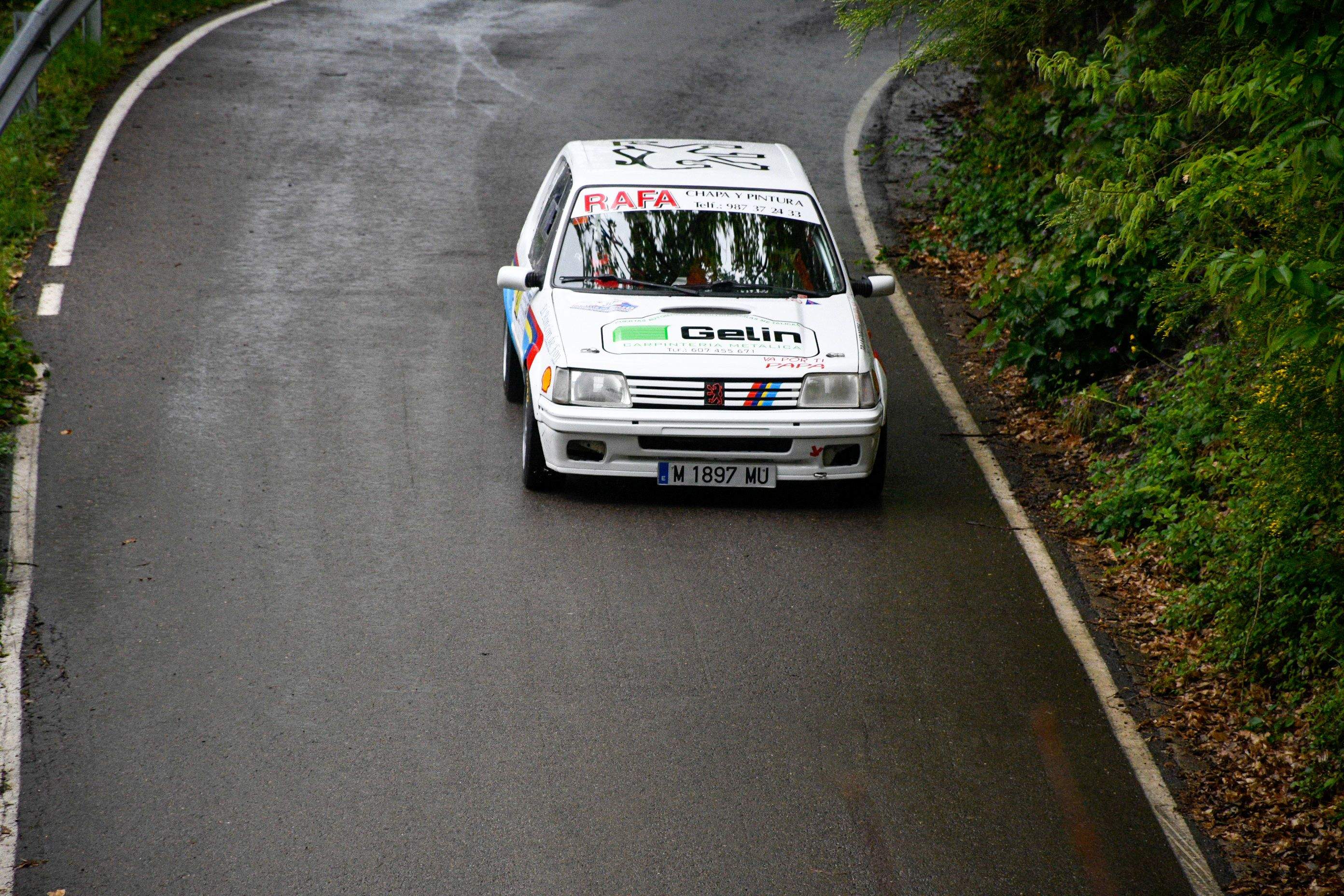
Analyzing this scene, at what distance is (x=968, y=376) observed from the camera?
1116cm

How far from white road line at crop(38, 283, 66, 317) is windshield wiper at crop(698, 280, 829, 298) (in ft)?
18.0

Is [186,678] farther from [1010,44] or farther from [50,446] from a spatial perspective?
[1010,44]

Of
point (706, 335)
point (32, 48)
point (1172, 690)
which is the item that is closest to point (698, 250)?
point (706, 335)

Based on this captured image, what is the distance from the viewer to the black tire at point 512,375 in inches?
392

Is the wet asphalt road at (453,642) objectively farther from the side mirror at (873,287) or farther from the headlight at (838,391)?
the side mirror at (873,287)

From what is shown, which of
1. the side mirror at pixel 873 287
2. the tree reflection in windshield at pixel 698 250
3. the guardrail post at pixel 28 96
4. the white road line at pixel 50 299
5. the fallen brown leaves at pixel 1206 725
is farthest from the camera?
the guardrail post at pixel 28 96

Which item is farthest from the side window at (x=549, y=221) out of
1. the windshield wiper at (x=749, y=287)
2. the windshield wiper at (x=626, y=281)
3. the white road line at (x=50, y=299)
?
the white road line at (x=50, y=299)

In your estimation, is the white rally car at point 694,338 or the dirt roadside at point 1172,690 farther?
the white rally car at point 694,338

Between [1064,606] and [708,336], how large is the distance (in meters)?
2.59

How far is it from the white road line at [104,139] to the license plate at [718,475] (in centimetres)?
646

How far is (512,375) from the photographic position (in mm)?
10031

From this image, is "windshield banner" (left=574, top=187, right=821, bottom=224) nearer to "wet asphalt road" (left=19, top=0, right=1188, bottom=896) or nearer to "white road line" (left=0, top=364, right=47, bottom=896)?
"wet asphalt road" (left=19, top=0, right=1188, bottom=896)

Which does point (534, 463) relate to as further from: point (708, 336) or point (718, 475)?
point (708, 336)

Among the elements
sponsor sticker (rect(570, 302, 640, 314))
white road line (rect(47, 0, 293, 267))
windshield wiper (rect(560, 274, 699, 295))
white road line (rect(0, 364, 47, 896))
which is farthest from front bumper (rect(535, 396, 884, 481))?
white road line (rect(47, 0, 293, 267))
